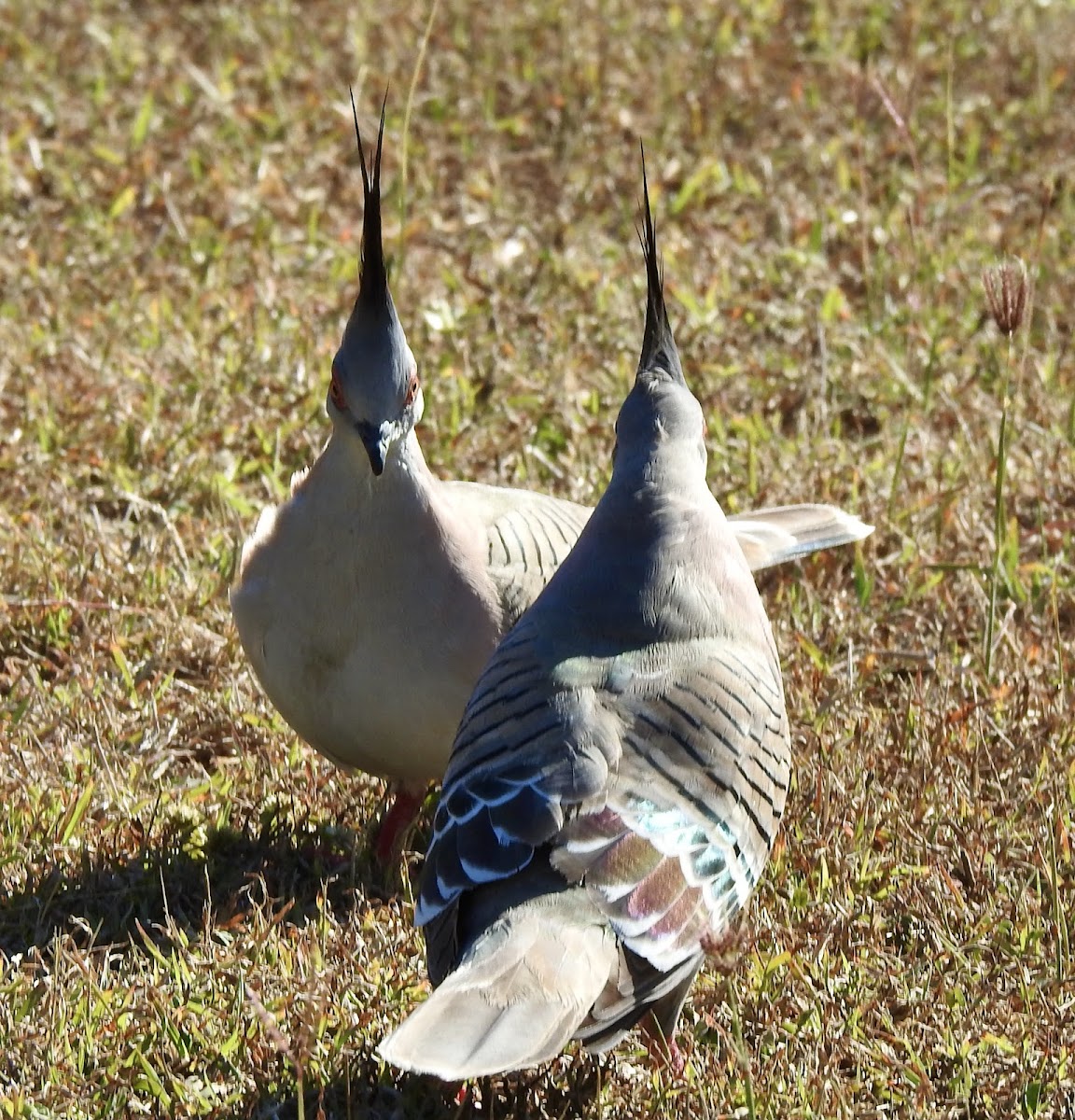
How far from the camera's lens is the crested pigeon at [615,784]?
3221 mm

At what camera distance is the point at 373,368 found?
4.34 meters

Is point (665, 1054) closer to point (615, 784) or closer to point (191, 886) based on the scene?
point (615, 784)

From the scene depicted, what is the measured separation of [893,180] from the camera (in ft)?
25.3

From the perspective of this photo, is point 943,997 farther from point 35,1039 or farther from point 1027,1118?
point 35,1039

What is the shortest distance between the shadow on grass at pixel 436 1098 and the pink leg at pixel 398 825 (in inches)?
31.1

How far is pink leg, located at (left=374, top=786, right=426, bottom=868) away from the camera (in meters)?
4.45

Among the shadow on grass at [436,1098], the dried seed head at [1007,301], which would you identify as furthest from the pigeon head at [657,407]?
the shadow on grass at [436,1098]

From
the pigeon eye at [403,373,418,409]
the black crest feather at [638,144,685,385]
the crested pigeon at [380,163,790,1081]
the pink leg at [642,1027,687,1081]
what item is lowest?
the pink leg at [642,1027,687,1081]

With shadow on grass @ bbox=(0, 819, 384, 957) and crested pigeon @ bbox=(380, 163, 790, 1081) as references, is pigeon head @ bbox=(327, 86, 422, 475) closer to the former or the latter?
crested pigeon @ bbox=(380, 163, 790, 1081)

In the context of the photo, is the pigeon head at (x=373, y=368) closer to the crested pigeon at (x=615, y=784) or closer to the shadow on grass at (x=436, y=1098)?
the crested pigeon at (x=615, y=784)

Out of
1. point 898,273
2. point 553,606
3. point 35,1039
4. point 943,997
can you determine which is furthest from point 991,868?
point 898,273

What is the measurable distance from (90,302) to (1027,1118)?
4506mm

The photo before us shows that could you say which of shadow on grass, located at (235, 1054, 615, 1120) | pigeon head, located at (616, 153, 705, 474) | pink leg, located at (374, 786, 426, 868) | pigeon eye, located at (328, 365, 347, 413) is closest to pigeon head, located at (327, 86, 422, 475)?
pigeon eye, located at (328, 365, 347, 413)

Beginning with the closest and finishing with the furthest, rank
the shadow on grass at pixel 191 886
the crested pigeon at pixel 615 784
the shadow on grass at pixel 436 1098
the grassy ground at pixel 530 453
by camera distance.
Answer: the crested pigeon at pixel 615 784 < the shadow on grass at pixel 436 1098 < the grassy ground at pixel 530 453 < the shadow on grass at pixel 191 886
